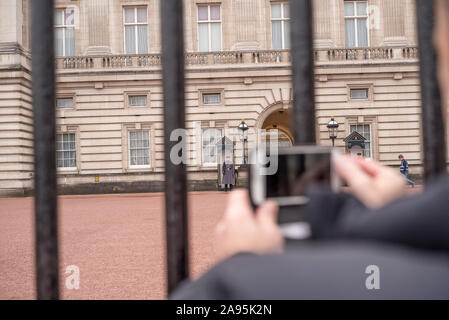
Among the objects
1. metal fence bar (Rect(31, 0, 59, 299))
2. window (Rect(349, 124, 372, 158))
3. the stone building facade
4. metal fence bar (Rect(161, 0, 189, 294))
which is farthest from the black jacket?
window (Rect(349, 124, 372, 158))

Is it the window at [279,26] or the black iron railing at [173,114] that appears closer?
the black iron railing at [173,114]

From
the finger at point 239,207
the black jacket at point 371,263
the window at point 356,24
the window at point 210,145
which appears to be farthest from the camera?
the window at point 356,24

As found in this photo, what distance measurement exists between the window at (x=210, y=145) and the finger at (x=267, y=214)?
15.5 metres

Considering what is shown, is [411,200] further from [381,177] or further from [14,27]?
[14,27]

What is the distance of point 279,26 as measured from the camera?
56.6 feet

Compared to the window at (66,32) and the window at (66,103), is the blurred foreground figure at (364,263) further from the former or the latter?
the window at (66,32)

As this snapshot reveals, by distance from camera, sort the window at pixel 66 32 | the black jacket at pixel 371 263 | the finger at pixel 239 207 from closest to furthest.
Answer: the black jacket at pixel 371 263 < the finger at pixel 239 207 < the window at pixel 66 32

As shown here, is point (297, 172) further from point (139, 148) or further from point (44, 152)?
point (139, 148)

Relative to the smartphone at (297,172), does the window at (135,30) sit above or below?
above

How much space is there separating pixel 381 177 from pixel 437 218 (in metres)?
0.17

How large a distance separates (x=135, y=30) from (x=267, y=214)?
18249 millimetres

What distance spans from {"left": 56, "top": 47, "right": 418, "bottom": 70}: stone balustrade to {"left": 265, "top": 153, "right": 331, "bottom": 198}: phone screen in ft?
53.9

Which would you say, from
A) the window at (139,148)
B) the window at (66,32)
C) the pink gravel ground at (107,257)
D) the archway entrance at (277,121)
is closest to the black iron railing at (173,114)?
the pink gravel ground at (107,257)

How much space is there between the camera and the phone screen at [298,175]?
1.62ft
